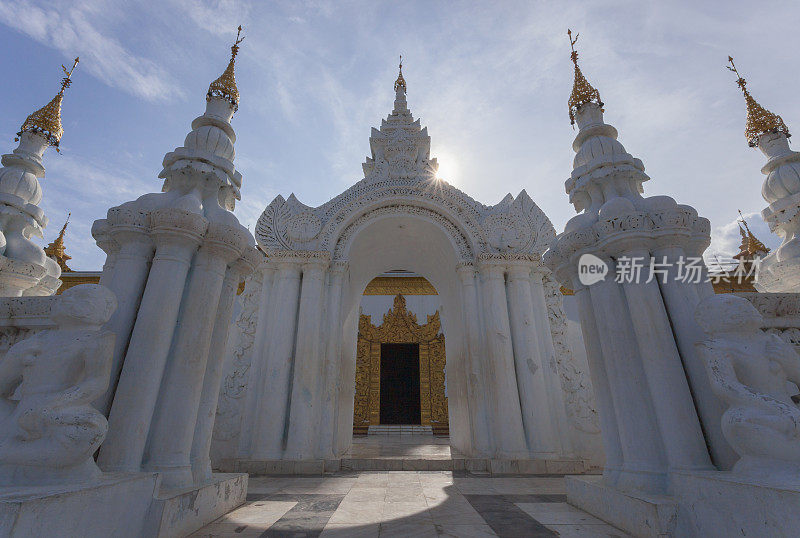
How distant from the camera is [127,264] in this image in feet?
12.5

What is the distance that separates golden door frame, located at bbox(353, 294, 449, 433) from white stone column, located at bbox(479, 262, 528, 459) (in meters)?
9.39

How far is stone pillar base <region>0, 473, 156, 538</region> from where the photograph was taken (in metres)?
1.92

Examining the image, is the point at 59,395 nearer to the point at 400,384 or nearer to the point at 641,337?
the point at 641,337

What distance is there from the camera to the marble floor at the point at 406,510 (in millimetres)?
3178

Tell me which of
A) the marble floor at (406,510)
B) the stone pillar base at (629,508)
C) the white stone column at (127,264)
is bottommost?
the marble floor at (406,510)

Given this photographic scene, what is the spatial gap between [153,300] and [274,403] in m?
3.78

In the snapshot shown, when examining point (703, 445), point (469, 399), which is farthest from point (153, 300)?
point (469, 399)

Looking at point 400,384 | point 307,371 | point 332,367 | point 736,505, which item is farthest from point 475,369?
point 400,384

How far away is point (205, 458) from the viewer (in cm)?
398

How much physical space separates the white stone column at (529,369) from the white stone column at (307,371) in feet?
12.7

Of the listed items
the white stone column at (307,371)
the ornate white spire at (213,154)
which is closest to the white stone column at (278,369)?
the white stone column at (307,371)

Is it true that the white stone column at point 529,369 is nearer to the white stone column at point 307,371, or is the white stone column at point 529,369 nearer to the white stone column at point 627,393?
the white stone column at point 627,393

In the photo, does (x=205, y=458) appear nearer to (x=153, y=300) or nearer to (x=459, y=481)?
(x=153, y=300)

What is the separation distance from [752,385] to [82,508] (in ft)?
15.7
